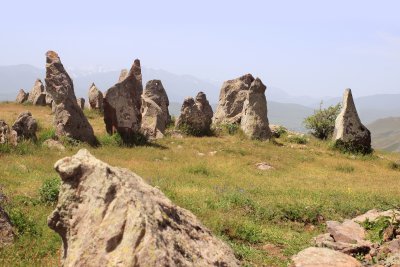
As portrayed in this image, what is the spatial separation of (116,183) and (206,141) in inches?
1028

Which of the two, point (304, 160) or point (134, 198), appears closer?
point (134, 198)

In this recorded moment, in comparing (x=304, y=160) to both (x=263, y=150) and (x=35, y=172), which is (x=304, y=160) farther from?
(x=35, y=172)

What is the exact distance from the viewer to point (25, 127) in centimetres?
2573

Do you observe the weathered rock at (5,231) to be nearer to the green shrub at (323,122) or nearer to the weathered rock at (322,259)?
the weathered rock at (322,259)

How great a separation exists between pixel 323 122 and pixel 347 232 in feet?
105

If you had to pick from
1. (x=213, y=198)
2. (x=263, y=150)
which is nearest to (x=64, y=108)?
(x=263, y=150)

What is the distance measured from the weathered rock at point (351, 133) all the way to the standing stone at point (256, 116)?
5495 millimetres

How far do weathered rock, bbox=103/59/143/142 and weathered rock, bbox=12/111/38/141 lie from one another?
542cm

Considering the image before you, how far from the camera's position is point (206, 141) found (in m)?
32.3

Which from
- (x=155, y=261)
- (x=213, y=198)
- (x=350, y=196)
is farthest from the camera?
(x=350, y=196)

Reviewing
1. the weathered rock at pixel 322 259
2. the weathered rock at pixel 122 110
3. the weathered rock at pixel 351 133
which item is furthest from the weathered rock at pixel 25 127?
the weathered rock at pixel 351 133

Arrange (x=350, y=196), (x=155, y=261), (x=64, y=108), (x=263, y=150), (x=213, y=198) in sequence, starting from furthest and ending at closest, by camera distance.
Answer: (x=263, y=150) < (x=64, y=108) < (x=350, y=196) < (x=213, y=198) < (x=155, y=261)

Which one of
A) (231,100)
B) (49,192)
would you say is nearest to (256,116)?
(231,100)

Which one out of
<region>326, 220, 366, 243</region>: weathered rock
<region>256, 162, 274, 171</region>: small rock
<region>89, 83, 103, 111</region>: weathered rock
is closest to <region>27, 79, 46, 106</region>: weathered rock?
<region>89, 83, 103, 111</region>: weathered rock
